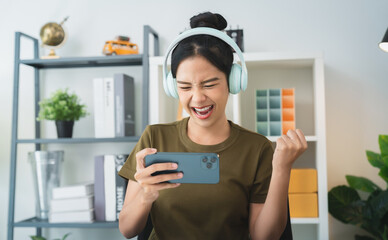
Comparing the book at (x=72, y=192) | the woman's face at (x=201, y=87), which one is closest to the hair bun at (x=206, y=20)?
the woman's face at (x=201, y=87)

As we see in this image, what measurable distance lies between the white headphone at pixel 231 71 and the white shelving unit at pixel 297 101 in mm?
829

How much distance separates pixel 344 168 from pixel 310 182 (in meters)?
0.40

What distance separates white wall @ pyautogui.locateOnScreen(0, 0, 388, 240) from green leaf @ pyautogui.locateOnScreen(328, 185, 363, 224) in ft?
0.57

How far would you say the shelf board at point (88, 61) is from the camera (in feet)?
7.07

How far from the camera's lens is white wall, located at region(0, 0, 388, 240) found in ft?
7.31

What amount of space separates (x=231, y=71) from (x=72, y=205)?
135 centimetres

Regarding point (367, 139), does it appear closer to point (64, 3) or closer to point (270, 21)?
point (270, 21)

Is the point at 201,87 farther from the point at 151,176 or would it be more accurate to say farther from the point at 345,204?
Answer: the point at 345,204

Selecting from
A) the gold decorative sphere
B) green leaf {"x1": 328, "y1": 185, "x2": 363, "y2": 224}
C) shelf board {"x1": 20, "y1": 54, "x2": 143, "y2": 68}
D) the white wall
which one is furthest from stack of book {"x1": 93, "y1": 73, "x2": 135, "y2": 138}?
green leaf {"x1": 328, "y1": 185, "x2": 363, "y2": 224}

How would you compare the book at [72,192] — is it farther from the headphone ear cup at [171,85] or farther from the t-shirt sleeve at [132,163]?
the headphone ear cup at [171,85]

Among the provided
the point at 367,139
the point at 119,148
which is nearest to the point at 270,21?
the point at 367,139

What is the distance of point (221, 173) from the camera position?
3.88ft

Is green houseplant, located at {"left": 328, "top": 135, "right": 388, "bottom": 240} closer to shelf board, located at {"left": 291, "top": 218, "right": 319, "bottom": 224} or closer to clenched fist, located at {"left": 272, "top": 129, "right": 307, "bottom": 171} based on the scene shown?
shelf board, located at {"left": 291, "top": 218, "right": 319, "bottom": 224}

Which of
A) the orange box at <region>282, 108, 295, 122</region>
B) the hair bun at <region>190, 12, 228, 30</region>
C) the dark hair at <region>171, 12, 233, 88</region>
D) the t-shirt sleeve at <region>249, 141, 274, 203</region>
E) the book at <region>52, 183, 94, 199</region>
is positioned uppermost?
Result: the hair bun at <region>190, 12, 228, 30</region>
